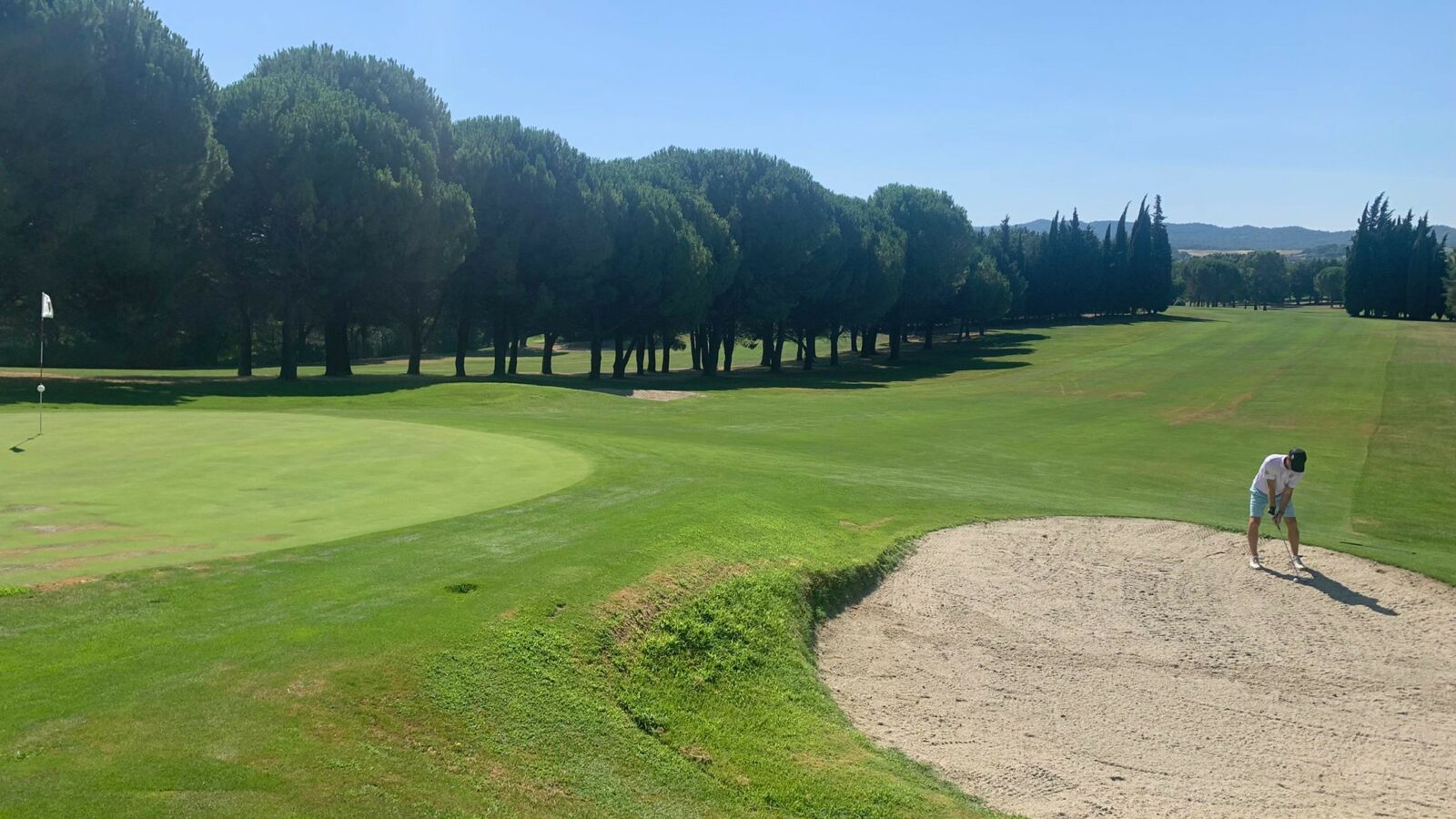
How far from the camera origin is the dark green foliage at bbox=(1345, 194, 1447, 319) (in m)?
130

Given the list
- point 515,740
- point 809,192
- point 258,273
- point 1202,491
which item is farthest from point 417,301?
point 515,740

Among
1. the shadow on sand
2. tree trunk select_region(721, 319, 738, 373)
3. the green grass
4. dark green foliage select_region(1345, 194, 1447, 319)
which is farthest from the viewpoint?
dark green foliage select_region(1345, 194, 1447, 319)

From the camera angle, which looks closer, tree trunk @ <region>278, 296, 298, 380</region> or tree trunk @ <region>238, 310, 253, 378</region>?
tree trunk @ <region>278, 296, 298, 380</region>

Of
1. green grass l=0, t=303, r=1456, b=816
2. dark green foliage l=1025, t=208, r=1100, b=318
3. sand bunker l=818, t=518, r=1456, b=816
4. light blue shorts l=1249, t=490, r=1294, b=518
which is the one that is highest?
dark green foliage l=1025, t=208, r=1100, b=318

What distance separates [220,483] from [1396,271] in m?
154

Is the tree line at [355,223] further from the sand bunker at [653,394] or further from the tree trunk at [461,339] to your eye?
the sand bunker at [653,394]

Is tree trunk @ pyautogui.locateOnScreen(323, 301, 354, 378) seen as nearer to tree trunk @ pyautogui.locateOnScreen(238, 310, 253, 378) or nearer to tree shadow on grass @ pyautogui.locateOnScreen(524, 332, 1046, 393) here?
tree trunk @ pyautogui.locateOnScreen(238, 310, 253, 378)

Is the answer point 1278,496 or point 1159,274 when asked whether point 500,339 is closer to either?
point 1278,496

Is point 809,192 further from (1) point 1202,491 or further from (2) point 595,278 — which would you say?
(1) point 1202,491

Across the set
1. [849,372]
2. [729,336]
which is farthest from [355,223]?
[849,372]

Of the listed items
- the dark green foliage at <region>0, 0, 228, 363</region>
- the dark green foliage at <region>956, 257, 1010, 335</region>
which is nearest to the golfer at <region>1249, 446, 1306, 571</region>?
the dark green foliage at <region>0, 0, 228, 363</region>

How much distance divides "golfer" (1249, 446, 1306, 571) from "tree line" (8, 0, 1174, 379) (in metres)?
40.2

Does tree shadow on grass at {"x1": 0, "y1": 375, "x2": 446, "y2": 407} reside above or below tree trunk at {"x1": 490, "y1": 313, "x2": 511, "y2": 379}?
below

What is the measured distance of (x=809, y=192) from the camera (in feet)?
263
